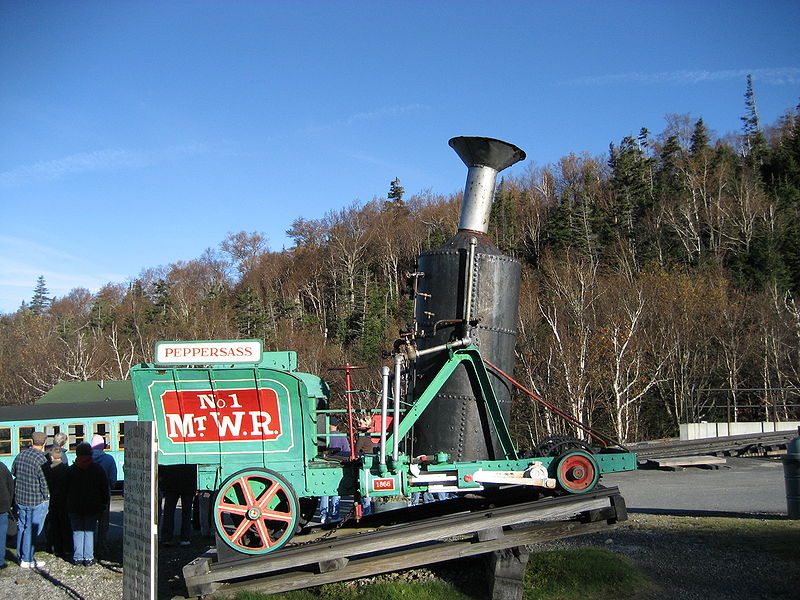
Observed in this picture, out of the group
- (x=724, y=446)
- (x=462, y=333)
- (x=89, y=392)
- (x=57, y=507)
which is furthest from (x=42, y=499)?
(x=724, y=446)

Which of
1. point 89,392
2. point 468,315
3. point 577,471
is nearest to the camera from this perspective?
point 577,471

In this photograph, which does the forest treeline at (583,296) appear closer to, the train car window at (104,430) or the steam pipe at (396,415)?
the train car window at (104,430)

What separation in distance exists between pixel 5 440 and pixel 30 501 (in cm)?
1186

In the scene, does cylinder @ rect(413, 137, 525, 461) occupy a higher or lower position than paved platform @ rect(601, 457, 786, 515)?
higher

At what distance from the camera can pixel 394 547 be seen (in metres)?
7.27

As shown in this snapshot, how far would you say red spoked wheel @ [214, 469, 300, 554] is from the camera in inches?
285

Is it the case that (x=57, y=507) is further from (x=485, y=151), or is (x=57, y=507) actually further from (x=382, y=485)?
(x=485, y=151)

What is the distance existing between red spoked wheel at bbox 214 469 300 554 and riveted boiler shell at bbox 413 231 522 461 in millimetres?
1688

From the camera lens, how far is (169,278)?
7150 cm

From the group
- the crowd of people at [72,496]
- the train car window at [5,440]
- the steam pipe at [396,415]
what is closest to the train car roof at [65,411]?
the train car window at [5,440]

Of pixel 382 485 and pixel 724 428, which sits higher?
pixel 382 485

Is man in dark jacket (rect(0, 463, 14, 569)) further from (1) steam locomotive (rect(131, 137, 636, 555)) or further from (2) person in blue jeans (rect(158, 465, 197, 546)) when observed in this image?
(1) steam locomotive (rect(131, 137, 636, 555))

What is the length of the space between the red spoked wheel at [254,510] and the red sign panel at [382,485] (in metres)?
0.81

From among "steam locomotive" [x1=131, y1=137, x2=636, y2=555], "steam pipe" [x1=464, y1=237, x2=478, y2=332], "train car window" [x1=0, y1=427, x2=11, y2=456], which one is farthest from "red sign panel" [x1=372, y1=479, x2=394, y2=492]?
"train car window" [x1=0, y1=427, x2=11, y2=456]
